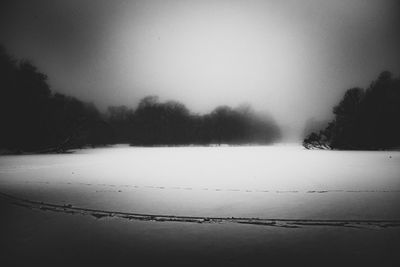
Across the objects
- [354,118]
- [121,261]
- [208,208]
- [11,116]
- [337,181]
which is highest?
[354,118]

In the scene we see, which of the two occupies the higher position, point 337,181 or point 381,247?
point 337,181

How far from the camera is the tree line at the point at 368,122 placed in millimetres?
41719

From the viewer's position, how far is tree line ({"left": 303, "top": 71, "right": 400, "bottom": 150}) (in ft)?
137

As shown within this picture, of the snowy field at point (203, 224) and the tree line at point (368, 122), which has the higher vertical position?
the tree line at point (368, 122)

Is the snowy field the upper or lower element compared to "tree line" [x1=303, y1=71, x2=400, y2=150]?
lower

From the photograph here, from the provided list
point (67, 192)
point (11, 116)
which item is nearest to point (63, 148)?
point (11, 116)

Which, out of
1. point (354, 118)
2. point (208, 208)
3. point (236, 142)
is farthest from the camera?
point (236, 142)

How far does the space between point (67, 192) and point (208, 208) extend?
4.15 metres

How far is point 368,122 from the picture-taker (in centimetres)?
4338

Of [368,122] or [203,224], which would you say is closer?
[203,224]

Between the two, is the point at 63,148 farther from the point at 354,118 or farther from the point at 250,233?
the point at 354,118

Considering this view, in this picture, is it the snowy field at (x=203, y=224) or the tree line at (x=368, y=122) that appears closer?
the snowy field at (x=203, y=224)

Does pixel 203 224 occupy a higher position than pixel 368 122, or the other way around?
pixel 368 122

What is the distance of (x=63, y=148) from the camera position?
3447 centimetres
